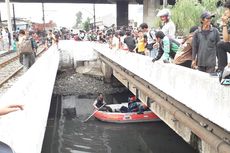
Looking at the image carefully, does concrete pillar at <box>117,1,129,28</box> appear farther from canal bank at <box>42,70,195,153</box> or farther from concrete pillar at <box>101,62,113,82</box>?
canal bank at <box>42,70,195,153</box>

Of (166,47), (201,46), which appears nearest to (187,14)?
(166,47)

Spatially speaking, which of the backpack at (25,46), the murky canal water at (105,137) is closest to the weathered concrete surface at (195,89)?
the murky canal water at (105,137)

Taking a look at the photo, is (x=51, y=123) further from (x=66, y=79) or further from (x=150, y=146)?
(x=66, y=79)

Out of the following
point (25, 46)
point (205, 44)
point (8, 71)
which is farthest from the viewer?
point (8, 71)

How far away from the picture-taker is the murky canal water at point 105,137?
11.0 meters

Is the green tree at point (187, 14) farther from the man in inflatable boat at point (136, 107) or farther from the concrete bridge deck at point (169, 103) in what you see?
the concrete bridge deck at point (169, 103)

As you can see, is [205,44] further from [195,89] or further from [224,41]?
[195,89]

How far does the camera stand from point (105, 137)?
40.4 feet

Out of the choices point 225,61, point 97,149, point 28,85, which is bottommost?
point 97,149

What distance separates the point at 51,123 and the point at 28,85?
8684 mm

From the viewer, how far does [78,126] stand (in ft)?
45.0

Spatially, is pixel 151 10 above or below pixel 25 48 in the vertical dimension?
above


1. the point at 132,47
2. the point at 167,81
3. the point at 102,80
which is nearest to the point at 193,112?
the point at 167,81

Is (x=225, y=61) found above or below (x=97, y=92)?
above
